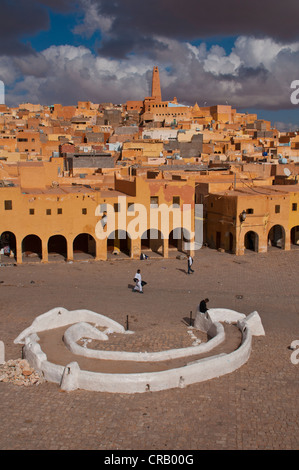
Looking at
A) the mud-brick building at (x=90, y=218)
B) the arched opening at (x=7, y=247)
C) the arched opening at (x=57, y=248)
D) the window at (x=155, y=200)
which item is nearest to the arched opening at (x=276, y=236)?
the mud-brick building at (x=90, y=218)

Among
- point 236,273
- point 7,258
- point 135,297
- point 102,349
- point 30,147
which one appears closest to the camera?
point 102,349

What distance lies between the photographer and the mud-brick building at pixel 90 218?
75.9 ft

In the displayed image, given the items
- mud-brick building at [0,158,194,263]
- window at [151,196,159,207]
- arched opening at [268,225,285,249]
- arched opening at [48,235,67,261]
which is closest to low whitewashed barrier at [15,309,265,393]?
mud-brick building at [0,158,194,263]

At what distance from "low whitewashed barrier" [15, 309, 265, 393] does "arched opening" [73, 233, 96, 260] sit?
10.7 m

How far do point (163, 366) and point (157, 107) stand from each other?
249 ft

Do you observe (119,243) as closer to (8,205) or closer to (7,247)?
(7,247)

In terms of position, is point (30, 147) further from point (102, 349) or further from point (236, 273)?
point (102, 349)

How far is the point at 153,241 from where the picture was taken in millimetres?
27391

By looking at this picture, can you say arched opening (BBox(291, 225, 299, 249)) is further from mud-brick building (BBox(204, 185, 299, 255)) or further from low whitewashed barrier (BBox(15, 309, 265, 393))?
Answer: low whitewashed barrier (BBox(15, 309, 265, 393))

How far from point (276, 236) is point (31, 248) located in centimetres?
1467

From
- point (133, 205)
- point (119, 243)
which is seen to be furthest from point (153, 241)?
point (133, 205)

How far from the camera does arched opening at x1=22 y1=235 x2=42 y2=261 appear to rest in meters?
24.9

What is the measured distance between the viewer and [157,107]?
8256 centimetres
